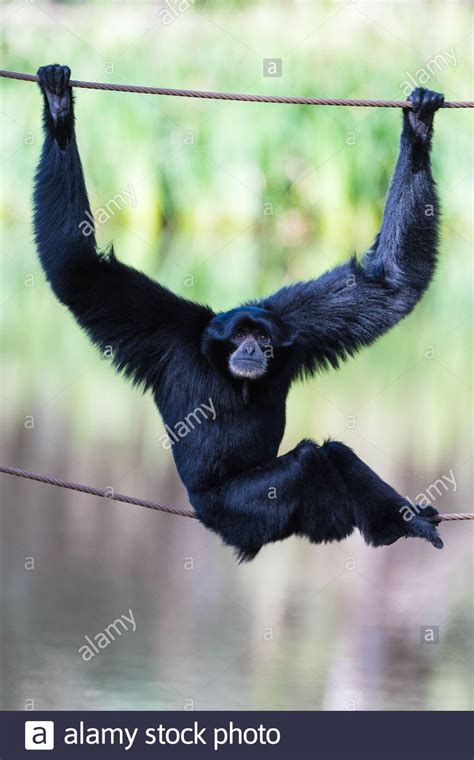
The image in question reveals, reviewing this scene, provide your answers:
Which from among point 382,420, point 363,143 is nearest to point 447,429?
point 382,420

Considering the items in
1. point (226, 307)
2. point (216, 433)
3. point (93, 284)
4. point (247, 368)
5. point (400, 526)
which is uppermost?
point (226, 307)

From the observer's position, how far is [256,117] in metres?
24.2

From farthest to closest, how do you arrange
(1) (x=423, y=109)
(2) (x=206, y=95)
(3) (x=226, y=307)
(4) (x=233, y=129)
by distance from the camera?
(4) (x=233, y=129)
(3) (x=226, y=307)
(1) (x=423, y=109)
(2) (x=206, y=95)

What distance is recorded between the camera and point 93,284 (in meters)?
6.03

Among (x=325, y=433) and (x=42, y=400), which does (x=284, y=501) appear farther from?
(x=42, y=400)

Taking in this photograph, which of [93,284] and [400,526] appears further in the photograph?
[93,284]

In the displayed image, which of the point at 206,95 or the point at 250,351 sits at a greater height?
the point at 206,95

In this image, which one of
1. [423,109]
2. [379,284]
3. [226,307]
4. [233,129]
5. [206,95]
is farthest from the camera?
[233,129]

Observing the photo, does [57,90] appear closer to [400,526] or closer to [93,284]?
[93,284]

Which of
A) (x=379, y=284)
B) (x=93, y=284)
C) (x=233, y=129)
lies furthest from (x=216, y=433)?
(x=233, y=129)

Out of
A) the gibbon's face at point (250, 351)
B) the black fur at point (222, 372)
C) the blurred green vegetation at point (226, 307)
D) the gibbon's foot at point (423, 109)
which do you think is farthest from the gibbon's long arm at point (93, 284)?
the blurred green vegetation at point (226, 307)

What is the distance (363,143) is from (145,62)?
15.5 ft

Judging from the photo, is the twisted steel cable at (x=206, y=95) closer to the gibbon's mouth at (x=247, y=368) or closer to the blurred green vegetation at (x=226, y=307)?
the gibbon's mouth at (x=247, y=368)

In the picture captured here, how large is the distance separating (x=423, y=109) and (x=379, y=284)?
98 cm
